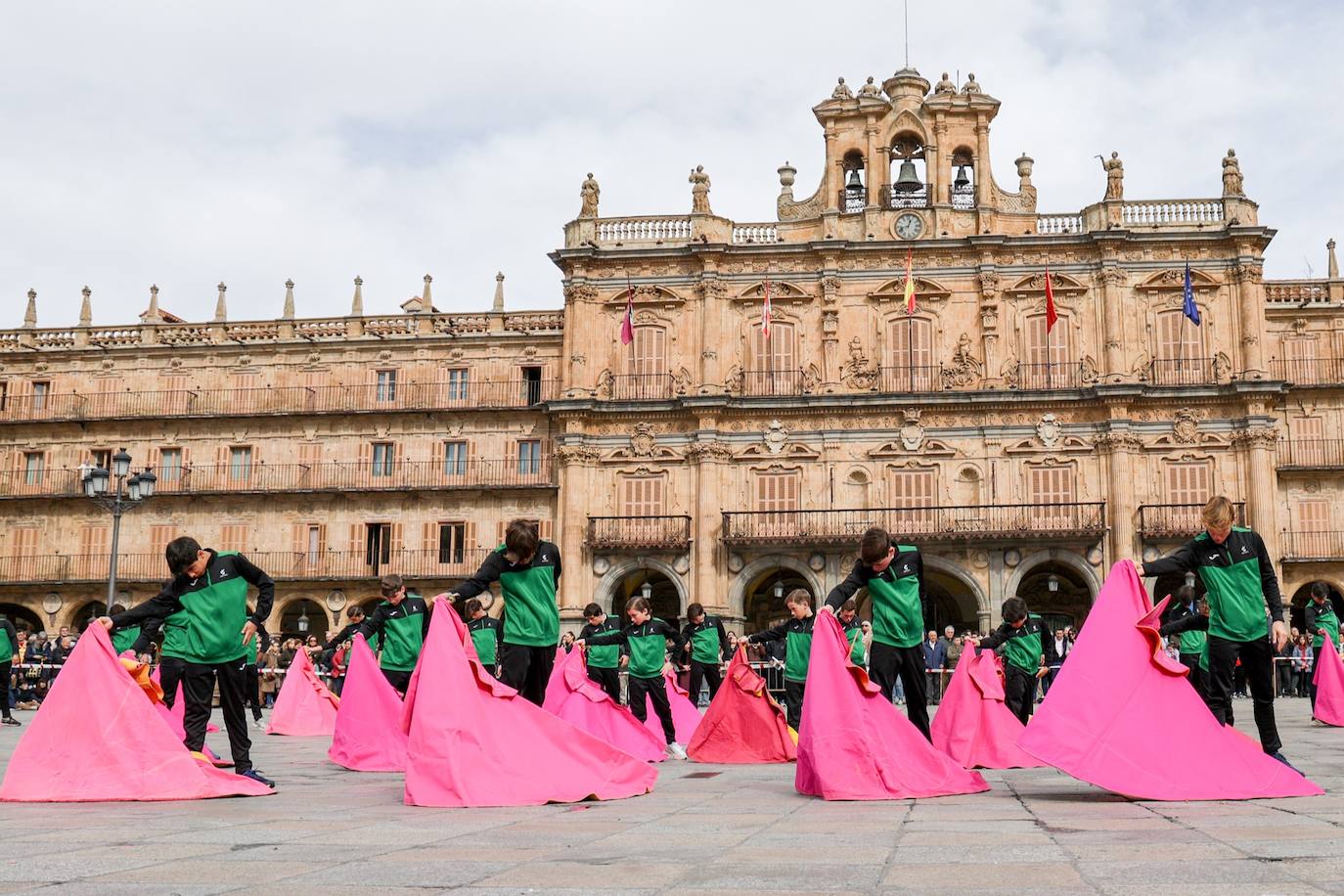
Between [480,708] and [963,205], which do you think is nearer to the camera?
[480,708]

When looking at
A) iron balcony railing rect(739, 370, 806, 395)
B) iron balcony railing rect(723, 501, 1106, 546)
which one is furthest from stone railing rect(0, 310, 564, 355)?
iron balcony railing rect(723, 501, 1106, 546)

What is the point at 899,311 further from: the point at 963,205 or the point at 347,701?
the point at 347,701

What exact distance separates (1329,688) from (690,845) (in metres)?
15.3

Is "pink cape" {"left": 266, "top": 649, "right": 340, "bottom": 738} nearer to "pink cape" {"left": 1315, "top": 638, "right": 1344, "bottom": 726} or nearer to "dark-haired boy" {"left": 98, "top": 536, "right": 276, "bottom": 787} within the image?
"dark-haired boy" {"left": 98, "top": 536, "right": 276, "bottom": 787}

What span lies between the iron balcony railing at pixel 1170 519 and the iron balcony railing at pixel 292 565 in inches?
738

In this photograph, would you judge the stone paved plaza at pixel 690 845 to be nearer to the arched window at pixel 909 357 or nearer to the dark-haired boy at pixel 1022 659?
the dark-haired boy at pixel 1022 659

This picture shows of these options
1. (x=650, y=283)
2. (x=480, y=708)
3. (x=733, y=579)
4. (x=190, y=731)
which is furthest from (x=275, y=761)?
(x=650, y=283)

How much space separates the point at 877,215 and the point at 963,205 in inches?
109

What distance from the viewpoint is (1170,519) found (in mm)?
38094

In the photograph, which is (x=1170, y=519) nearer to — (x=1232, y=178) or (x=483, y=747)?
(x=1232, y=178)

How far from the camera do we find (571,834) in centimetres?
688

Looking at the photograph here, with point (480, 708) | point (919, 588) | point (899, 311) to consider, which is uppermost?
point (899, 311)

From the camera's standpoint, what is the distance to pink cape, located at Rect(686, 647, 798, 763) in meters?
13.9

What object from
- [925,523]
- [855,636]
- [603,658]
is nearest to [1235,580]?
[855,636]
